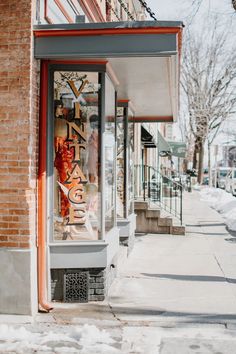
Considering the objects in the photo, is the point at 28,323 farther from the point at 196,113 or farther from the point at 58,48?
the point at 196,113

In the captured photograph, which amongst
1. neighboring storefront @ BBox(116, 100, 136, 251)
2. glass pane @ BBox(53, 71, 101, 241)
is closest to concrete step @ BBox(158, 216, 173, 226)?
neighboring storefront @ BBox(116, 100, 136, 251)

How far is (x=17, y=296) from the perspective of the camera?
242 inches

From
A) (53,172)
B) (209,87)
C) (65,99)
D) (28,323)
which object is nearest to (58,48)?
(65,99)

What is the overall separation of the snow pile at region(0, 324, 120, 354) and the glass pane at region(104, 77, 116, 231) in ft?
6.69

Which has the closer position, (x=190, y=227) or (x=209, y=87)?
(x=190, y=227)

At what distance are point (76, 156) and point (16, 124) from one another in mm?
1019

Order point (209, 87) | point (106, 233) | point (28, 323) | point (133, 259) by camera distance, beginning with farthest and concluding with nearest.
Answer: point (209, 87)
point (133, 259)
point (106, 233)
point (28, 323)

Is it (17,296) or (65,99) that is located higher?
(65,99)

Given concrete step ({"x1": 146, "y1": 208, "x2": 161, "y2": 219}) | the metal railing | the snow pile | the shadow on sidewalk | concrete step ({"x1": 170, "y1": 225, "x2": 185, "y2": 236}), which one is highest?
the metal railing

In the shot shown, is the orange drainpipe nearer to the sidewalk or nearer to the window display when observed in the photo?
the sidewalk

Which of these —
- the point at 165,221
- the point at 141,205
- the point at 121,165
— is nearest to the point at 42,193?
the point at 121,165

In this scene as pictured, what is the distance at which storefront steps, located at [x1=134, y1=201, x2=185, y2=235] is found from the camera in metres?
13.7

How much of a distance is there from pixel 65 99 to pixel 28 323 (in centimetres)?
296

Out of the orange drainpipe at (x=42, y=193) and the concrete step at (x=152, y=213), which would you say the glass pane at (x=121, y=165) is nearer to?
the concrete step at (x=152, y=213)
